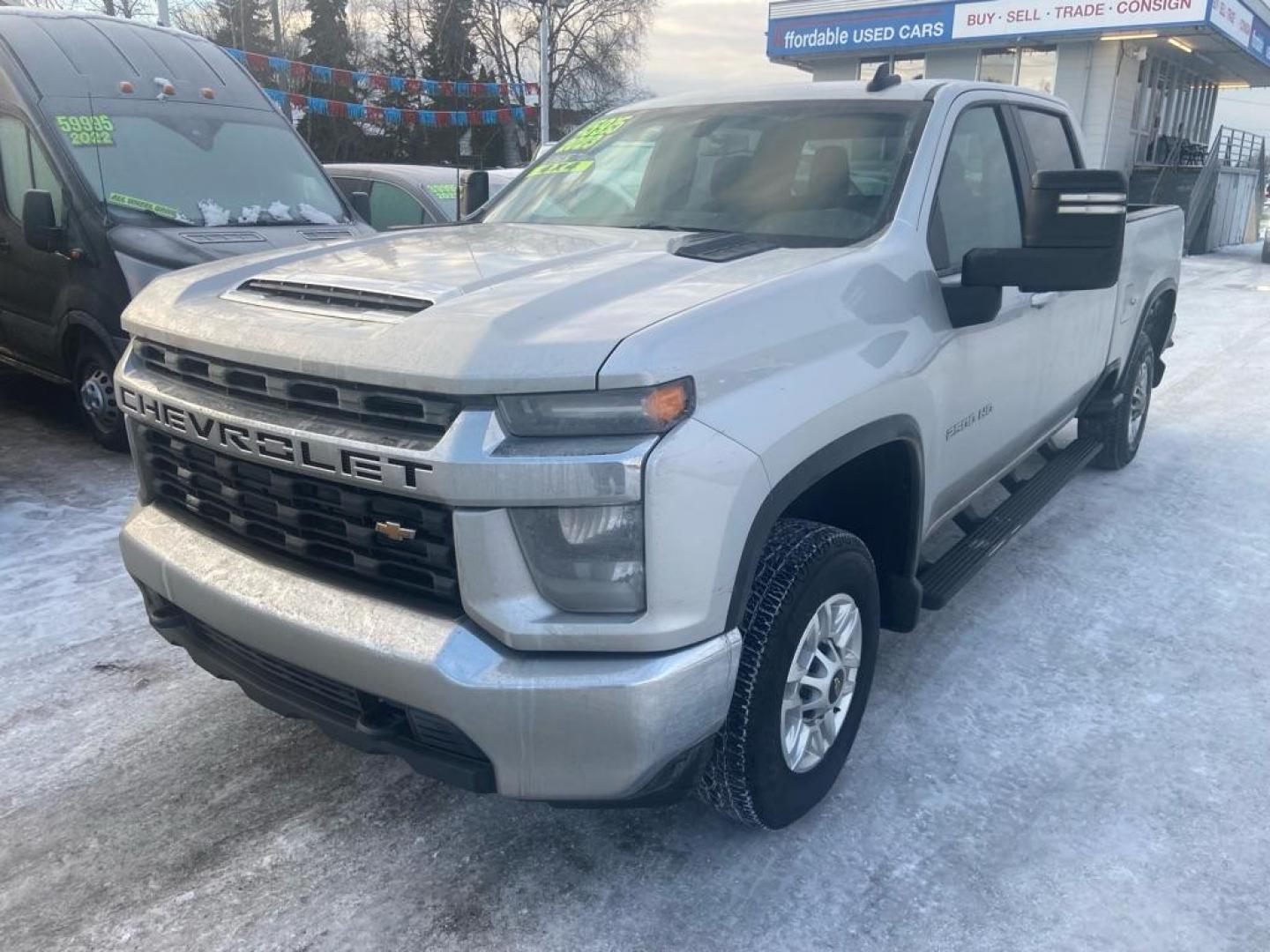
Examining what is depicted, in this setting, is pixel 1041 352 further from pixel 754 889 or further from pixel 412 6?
pixel 412 6

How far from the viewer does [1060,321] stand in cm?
417

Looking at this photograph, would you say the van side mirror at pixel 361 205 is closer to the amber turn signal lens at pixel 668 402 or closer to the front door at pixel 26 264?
the front door at pixel 26 264

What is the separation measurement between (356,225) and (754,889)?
5.58 meters

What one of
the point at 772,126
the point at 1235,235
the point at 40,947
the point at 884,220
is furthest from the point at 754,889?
the point at 1235,235

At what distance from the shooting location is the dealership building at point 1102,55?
22.0m

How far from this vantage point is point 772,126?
3541 mm

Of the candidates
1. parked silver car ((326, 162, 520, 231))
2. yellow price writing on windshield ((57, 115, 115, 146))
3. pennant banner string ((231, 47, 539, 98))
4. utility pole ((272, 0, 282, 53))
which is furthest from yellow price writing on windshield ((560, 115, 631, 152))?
utility pole ((272, 0, 282, 53))

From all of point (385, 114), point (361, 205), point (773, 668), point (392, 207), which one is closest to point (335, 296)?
point (773, 668)

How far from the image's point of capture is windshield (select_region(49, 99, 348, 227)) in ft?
19.7

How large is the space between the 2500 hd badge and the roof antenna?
2.37 m

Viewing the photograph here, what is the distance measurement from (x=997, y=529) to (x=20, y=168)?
5.90 meters

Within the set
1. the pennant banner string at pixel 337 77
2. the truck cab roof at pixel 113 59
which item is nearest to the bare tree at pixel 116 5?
the pennant banner string at pixel 337 77

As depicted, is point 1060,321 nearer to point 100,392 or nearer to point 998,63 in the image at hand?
point 100,392

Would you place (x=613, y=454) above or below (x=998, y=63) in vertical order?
below
